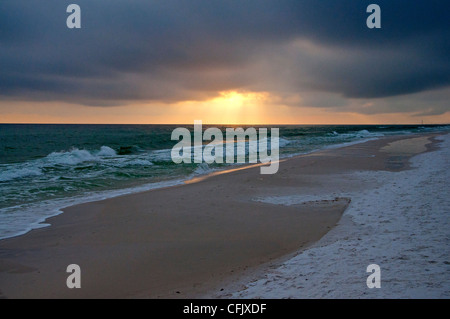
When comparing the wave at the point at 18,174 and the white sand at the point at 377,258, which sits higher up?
the wave at the point at 18,174

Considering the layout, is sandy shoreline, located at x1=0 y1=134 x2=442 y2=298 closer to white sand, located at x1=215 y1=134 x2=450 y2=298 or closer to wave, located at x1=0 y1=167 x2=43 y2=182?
white sand, located at x1=215 y1=134 x2=450 y2=298

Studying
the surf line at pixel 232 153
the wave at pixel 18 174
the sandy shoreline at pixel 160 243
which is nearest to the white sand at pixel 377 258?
the sandy shoreline at pixel 160 243

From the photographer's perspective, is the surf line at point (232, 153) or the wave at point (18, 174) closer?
the wave at point (18, 174)

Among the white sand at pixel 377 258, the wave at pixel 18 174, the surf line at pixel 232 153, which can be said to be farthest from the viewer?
the surf line at pixel 232 153

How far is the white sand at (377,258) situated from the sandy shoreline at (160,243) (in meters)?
0.49

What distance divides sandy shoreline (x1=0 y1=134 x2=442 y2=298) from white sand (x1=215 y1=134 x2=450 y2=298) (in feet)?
1.60

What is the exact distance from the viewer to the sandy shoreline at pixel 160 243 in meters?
4.39

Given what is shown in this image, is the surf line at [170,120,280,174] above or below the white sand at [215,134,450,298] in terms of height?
above

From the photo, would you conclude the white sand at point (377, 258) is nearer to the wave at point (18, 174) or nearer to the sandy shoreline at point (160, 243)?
the sandy shoreline at point (160, 243)

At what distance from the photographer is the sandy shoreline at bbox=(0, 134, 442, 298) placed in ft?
14.4

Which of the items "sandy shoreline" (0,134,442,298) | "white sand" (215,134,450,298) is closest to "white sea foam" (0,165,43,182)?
"sandy shoreline" (0,134,442,298)

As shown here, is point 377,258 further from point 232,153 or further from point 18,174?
point 232,153

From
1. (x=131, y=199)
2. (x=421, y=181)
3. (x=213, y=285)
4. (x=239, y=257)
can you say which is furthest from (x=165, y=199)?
(x=421, y=181)
